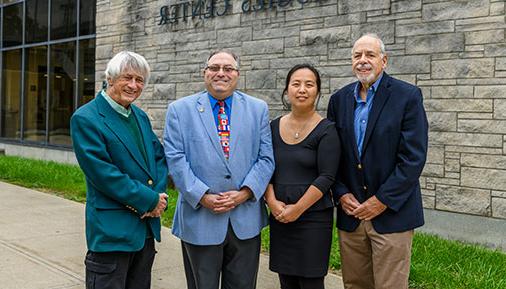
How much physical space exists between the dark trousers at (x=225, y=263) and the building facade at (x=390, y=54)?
3358mm

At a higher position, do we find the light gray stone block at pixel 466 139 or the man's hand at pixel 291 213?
the light gray stone block at pixel 466 139

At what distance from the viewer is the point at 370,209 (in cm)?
303

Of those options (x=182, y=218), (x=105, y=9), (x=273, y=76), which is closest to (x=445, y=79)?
(x=273, y=76)

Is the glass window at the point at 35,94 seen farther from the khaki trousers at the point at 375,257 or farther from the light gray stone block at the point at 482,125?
the khaki trousers at the point at 375,257

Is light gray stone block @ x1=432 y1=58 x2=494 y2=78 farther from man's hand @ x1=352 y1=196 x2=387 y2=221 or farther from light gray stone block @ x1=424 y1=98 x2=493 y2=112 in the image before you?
man's hand @ x1=352 y1=196 x2=387 y2=221

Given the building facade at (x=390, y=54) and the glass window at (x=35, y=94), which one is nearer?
the building facade at (x=390, y=54)

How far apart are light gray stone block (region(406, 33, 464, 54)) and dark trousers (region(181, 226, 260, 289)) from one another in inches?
144

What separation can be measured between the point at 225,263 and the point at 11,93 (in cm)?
1346

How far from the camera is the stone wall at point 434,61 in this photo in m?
5.53

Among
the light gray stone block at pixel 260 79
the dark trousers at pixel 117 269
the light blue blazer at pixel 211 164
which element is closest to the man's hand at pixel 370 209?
the light blue blazer at pixel 211 164

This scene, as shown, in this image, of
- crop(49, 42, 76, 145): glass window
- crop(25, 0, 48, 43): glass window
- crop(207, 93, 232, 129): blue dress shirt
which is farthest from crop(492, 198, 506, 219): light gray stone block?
crop(25, 0, 48, 43): glass window

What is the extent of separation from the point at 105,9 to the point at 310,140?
28.9 ft

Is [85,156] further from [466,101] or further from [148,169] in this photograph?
[466,101]

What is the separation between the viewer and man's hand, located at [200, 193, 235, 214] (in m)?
2.99
